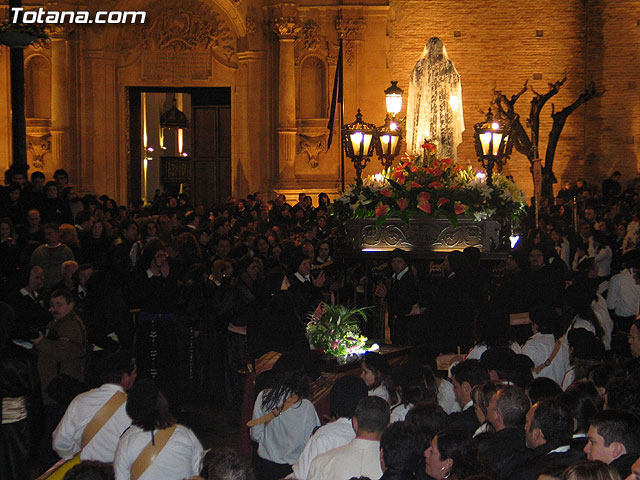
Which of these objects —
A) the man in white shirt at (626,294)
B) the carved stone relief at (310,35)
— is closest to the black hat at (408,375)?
the man in white shirt at (626,294)

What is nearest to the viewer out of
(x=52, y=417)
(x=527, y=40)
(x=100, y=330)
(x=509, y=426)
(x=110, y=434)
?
(x=509, y=426)

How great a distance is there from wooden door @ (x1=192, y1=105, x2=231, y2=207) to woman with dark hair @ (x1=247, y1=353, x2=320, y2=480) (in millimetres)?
20030

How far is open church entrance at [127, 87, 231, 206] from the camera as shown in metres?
25.5

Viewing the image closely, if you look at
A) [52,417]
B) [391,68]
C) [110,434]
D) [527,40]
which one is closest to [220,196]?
[391,68]

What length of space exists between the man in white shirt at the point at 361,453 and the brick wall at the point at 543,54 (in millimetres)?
20690

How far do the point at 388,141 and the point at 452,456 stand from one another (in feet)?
31.8

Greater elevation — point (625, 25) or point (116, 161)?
point (625, 25)

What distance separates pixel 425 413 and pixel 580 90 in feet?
72.2

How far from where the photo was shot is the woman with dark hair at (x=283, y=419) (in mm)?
6934

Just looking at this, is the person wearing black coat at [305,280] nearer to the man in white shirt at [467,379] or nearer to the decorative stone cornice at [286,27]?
the man in white shirt at [467,379]

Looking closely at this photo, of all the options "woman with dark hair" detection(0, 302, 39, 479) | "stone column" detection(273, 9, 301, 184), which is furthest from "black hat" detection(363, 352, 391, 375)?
"stone column" detection(273, 9, 301, 184)

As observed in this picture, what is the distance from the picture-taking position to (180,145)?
96.9 feet

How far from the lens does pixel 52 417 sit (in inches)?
351

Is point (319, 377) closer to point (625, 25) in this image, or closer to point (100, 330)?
point (100, 330)
